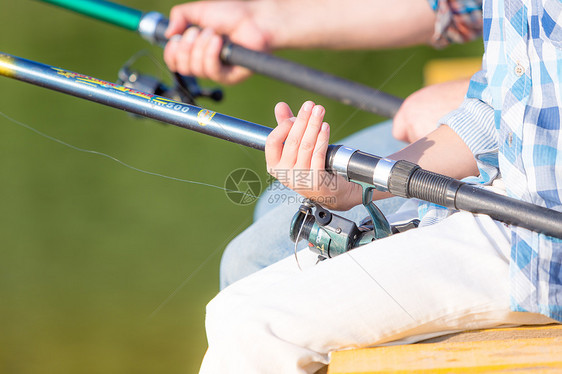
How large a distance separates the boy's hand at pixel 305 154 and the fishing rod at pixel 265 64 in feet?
1.60

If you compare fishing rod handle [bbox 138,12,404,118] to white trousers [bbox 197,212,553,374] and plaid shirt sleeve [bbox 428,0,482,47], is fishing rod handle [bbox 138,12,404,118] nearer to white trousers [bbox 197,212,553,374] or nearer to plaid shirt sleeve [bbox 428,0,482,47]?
plaid shirt sleeve [bbox 428,0,482,47]

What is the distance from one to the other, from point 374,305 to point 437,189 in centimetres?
11

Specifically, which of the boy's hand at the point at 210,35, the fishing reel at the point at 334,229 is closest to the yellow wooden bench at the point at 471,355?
the fishing reel at the point at 334,229

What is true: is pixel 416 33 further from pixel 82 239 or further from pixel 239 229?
pixel 82 239

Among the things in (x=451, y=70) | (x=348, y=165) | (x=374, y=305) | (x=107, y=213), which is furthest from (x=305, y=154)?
(x=107, y=213)

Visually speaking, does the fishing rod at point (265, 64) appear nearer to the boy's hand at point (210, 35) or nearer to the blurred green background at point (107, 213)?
the boy's hand at point (210, 35)

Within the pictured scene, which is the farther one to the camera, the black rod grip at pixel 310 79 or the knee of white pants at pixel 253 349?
the black rod grip at pixel 310 79

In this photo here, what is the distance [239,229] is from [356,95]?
324mm

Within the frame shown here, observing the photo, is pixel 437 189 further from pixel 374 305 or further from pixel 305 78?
pixel 305 78

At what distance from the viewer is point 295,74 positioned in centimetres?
110

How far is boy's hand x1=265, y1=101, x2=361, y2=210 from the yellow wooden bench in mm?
152

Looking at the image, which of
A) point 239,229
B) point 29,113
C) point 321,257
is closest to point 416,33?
point 239,229

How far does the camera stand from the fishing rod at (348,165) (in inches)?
21.2

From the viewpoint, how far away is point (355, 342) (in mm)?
550
